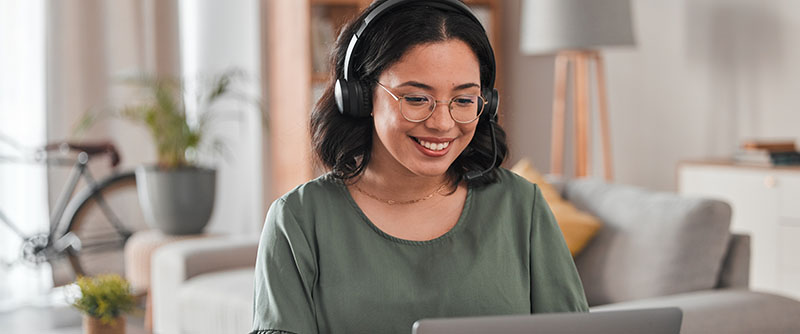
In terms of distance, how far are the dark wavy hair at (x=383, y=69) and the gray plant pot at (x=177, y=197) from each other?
2050 mm

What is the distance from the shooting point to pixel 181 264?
2533 millimetres

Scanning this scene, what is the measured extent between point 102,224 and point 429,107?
358 cm

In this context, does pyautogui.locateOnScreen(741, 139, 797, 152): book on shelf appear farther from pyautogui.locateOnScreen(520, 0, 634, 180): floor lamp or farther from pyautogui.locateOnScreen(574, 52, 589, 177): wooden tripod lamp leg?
pyautogui.locateOnScreen(574, 52, 589, 177): wooden tripod lamp leg

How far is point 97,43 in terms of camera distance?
169 inches

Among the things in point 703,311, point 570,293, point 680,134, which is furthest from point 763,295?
point 680,134

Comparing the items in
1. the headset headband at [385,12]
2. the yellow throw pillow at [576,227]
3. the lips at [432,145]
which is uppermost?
the headset headband at [385,12]

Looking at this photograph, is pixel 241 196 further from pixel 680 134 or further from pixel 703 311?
pixel 703 311

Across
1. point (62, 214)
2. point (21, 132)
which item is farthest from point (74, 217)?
point (21, 132)

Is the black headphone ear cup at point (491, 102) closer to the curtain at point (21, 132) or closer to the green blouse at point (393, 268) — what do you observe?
the green blouse at point (393, 268)

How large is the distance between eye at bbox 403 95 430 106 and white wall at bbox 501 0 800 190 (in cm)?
176

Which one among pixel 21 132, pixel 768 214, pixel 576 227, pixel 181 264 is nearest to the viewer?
pixel 576 227

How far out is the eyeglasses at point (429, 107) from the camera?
1.17 meters

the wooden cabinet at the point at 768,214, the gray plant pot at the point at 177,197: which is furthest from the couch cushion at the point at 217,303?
the wooden cabinet at the point at 768,214

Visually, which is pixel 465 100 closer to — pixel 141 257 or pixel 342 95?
pixel 342 95
